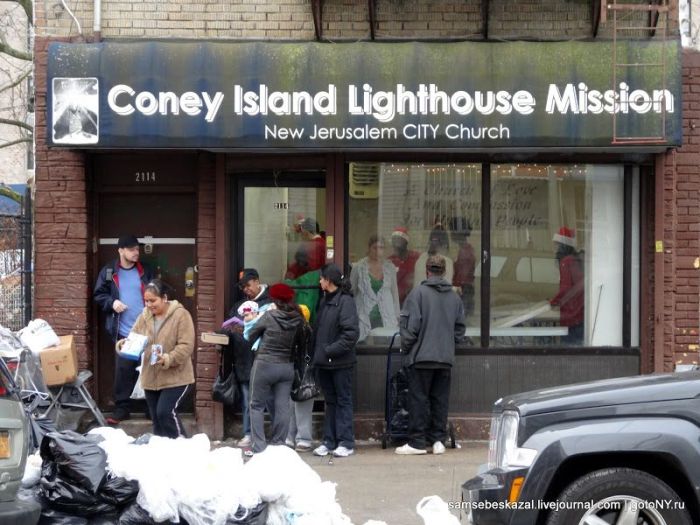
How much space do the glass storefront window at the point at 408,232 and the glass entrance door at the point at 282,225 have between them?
1.40ft

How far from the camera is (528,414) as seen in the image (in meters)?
5.94

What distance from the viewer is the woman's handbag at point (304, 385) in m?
9.83

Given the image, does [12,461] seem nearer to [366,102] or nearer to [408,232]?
[366,102]

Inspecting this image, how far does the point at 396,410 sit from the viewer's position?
1034cm

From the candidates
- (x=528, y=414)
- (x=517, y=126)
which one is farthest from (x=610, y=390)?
(x=517, y=126)

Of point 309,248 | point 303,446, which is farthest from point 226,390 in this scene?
point 309,248

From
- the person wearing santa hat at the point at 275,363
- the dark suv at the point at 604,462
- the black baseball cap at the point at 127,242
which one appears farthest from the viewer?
the black baseball cap at the point at 127,242

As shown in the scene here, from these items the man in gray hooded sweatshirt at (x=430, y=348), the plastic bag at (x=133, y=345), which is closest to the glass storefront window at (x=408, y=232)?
the man in gray hooded sweatshirt at (x=430, y=348)

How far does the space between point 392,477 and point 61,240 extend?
424cm

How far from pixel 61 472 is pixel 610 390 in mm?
3648

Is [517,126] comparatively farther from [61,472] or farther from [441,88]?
[61,472]

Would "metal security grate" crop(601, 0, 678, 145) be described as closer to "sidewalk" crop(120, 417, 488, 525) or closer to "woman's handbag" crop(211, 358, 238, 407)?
"sidewalk" crop(120, 417, 488, 525)

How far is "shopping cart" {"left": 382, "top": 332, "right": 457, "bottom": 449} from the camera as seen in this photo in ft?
33.8

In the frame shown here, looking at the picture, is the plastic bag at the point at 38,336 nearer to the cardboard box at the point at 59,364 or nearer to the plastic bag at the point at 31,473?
the cardboard box at the point at 59,364
